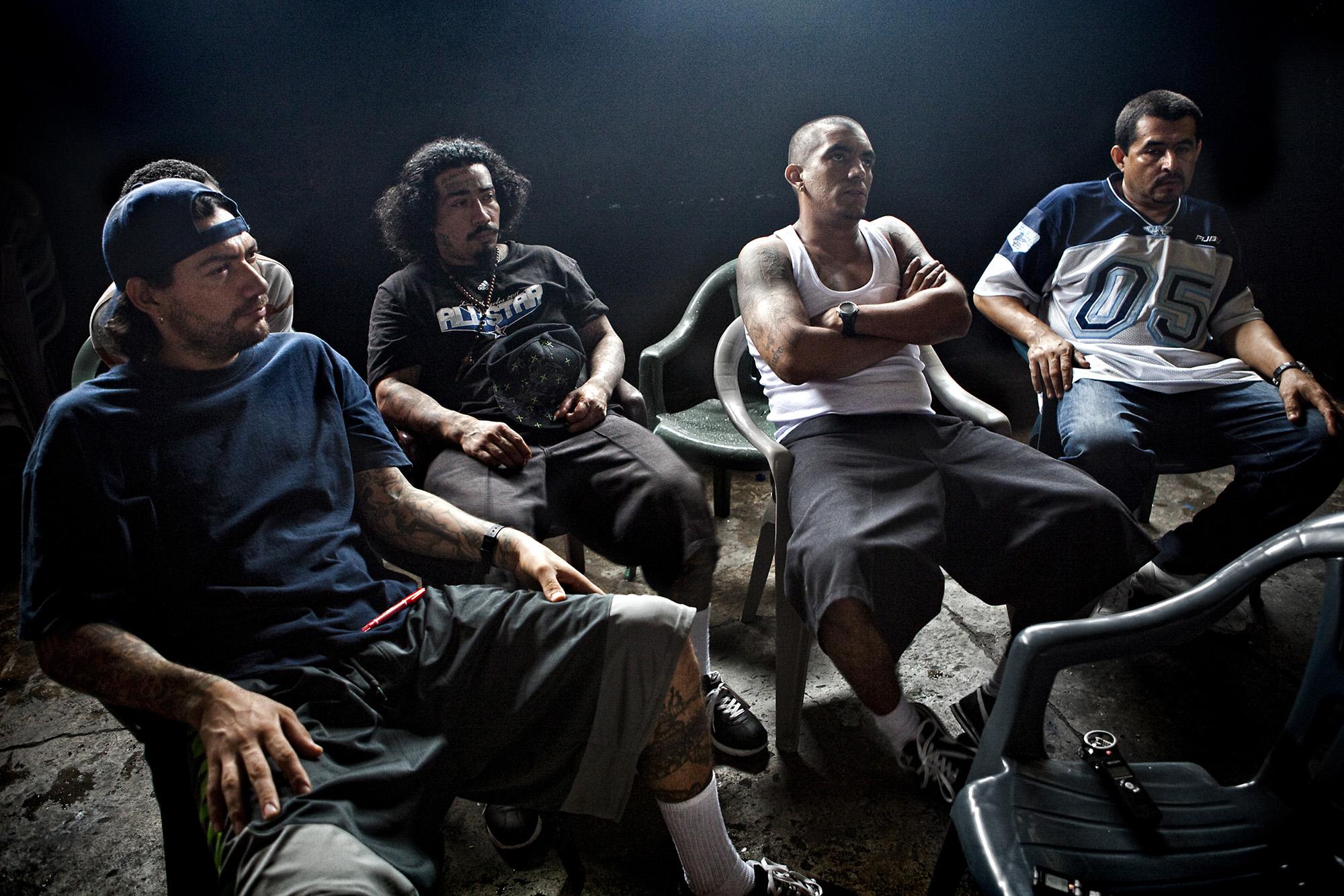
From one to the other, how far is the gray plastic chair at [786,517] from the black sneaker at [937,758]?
0.93 ft

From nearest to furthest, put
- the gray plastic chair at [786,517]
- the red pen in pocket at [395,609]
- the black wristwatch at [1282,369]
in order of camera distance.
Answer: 1. the red pen in pocket at [395,609]
2. the gray plastic chair at [786,517]
3. the black wristwatch at [1282,369]

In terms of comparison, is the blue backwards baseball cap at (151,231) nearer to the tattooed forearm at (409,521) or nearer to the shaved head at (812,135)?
the tattooed forearm at (409,521)

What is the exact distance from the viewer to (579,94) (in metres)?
2.91

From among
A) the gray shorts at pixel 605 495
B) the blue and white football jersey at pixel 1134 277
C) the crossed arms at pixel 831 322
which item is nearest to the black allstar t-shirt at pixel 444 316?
the gray shorts at pixel 605 495

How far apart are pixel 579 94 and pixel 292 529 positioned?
7.21 ft

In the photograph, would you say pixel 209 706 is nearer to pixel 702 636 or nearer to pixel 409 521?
pixel 409 521

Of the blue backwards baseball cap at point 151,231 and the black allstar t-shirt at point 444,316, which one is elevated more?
the blue backwards baseball cap at point 151,231

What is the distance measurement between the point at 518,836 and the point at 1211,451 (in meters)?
2.25

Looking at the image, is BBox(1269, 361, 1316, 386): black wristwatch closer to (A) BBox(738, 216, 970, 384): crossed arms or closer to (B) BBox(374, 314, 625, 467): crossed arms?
(A) BBox(738, 216, 970, 384): crossed arms

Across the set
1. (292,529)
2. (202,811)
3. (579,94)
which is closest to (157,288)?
(292,529)

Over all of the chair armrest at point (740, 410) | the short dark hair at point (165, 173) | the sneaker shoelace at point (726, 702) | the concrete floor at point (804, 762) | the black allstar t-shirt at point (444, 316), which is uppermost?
the short dark hair at point (165, 173)

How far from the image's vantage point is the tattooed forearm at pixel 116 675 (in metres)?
1.13

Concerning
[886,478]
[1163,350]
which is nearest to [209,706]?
[886,478]

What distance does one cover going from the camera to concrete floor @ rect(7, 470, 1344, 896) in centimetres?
162
